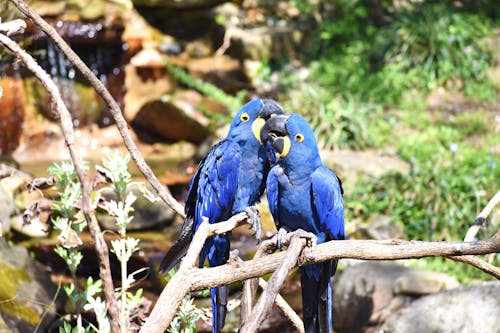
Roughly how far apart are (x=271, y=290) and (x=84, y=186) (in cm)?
54

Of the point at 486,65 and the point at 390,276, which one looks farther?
the point at 486,65

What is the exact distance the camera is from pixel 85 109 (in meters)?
8.38

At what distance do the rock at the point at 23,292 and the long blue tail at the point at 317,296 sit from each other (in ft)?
5.02

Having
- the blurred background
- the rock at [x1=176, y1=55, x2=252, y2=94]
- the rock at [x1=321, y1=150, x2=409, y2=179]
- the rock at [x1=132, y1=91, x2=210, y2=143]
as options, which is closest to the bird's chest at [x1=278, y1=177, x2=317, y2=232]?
the blurred background

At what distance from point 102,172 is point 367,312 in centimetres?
257

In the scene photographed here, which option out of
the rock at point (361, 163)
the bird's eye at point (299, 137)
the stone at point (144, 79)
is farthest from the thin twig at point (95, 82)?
the stone at point (144, 79)

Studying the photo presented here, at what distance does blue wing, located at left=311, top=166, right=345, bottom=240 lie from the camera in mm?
2617

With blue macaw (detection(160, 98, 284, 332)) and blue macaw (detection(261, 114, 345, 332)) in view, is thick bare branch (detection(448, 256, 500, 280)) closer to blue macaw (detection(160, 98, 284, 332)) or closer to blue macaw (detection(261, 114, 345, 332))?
blue macaw (detection(261, 114, 345, 332))

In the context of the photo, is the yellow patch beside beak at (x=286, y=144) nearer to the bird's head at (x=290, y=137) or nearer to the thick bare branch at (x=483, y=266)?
the bird's head at (x=290, y=137)

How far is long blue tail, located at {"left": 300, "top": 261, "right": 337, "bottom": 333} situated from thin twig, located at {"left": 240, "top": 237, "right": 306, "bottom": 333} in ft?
2.08

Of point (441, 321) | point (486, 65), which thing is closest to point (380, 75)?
point (486, 65)

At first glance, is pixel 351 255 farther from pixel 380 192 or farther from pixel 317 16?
pixel 317 16

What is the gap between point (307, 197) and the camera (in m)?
2.63

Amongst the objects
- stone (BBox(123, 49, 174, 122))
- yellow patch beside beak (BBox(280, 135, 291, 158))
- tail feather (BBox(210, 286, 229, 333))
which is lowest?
tail feather (BBox(210, 286, 229, 333))
